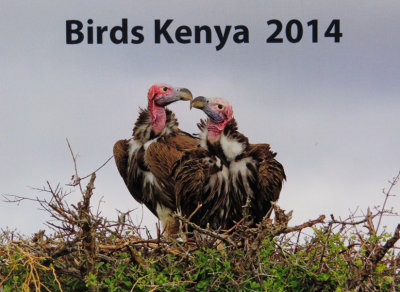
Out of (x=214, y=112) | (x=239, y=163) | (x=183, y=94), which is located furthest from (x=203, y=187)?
(x=183, y=94)

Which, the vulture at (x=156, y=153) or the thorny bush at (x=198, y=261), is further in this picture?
the vulture at (x=156, y=153)

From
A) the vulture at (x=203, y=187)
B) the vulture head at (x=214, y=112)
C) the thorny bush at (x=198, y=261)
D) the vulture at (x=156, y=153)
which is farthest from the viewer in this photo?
the vulture at (x=156, y=153)

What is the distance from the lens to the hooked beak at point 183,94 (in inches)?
304

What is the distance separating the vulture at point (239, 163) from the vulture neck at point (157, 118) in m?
0.73

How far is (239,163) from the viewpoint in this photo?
7.22 metres

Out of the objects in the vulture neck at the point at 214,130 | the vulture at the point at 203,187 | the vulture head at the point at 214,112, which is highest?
the vulture head at the point at 214,112

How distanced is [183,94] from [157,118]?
38 cm

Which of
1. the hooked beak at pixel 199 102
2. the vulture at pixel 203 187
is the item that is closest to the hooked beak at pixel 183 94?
the hooked beak at pixel 199 102

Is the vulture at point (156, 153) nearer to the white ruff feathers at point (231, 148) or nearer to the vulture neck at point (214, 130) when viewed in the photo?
the vulture neck at point (214, 130)

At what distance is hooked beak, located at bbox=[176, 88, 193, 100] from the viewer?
25.3ft

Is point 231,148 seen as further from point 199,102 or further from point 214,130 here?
point 199,102

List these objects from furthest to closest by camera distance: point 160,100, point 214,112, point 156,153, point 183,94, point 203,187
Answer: point 160,100 → point 183,94 → point 156,153 → point 214,112 → point 203,187

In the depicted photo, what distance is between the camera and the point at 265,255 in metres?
5.73

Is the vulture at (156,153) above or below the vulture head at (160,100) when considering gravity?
below
